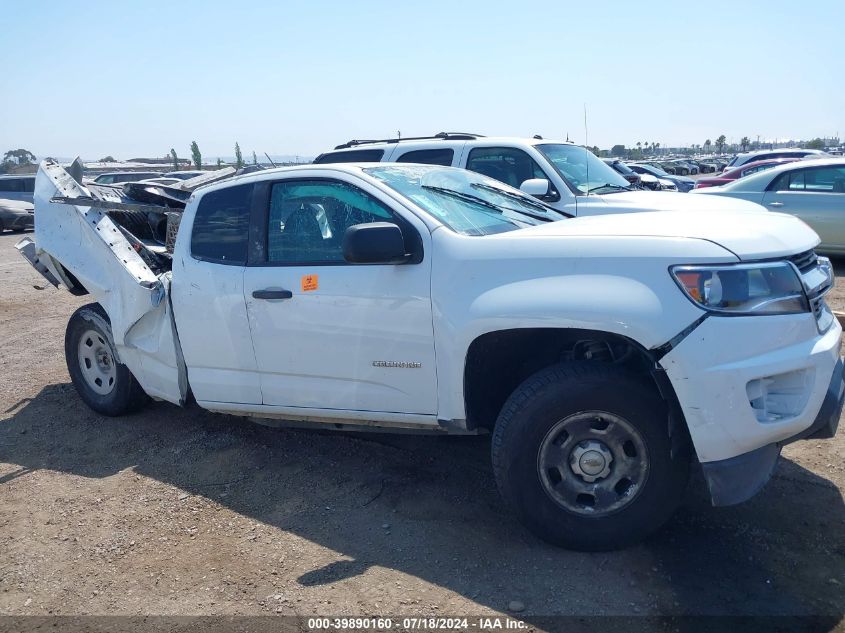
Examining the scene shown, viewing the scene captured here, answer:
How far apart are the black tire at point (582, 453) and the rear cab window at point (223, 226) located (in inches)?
78.4

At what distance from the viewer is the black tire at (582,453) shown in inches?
128

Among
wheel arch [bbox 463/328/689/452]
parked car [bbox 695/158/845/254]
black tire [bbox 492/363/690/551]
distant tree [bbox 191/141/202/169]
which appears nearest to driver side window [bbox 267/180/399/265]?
wheel arch [bbox 463/328/689/452]

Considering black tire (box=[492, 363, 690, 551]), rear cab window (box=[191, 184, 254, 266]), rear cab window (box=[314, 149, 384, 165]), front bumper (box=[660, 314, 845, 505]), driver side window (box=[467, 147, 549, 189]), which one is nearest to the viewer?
front bumper (box=[660, 314, 845, 505])

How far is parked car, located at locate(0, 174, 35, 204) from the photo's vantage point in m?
26.2

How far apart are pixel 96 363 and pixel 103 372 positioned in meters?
0.09

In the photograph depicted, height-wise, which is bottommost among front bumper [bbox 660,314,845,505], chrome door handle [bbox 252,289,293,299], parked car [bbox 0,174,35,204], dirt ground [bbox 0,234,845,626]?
dirt ground [bbox 0,234,845,626]

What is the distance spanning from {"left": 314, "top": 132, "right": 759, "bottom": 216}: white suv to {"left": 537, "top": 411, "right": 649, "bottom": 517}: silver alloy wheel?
12.2 ft

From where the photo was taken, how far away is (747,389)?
300cm

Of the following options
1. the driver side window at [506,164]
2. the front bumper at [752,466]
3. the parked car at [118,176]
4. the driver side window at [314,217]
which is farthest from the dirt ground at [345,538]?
the parked car at [118,176]

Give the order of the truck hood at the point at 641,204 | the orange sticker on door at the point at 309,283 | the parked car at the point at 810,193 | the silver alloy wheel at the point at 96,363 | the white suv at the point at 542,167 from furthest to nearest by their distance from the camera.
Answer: the parked car at the point at 810,193, the white suv at the point at 542,167, the truck hood at the point at 641,204, the silver alloy wheel at the point at 96,363, the orange sticker on door at the point at 309,283

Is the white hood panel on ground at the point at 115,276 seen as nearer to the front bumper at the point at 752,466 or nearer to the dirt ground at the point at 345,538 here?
the dirt ground at the point at 345,538

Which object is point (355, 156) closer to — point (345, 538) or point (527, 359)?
point (527, 359)

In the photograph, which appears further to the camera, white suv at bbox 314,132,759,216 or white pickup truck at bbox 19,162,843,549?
white suv at bbox 314,132,759,216

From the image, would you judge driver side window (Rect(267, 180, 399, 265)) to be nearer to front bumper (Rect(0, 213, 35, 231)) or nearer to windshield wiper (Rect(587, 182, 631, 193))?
windshield wiper (Rect(587, 182, 631, 193))
